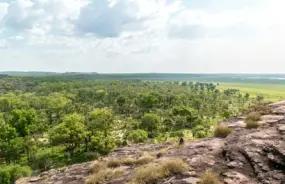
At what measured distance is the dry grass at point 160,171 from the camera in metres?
12.0

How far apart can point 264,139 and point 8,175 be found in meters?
41.2

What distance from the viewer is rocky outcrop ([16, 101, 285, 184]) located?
11.4m

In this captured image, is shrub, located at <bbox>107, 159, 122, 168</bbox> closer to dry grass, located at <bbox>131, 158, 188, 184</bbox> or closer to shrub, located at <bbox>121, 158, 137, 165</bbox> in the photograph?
shrub, located at <bbox>121, 158, 137, 165</bbox>

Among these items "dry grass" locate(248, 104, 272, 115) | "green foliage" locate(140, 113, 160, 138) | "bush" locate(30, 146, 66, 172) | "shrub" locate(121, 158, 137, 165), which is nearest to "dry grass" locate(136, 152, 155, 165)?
"shrub" locate(121, 158, 137, 165)

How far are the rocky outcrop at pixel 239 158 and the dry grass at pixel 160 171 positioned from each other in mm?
350

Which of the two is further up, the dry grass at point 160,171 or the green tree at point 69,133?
the dry grass at point 160,171

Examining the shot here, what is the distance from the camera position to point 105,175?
1459 cm

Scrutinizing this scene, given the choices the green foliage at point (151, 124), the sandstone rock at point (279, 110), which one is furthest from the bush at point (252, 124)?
the green foliage at point (151, 124)

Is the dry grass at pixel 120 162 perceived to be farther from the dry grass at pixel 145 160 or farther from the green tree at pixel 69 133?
the green tree at pixel 69 133

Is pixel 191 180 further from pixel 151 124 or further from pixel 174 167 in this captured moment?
pixel 151 124

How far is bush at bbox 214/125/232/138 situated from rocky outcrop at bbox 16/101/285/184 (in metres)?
0.37

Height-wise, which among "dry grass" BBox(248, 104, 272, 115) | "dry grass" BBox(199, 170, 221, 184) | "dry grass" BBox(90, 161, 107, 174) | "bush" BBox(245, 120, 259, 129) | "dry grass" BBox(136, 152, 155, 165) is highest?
"dry grass" BBox(248, 104, 272, 115)

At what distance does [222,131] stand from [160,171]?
19.4 ft

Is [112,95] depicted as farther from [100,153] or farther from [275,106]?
[275,106]
